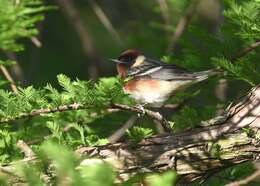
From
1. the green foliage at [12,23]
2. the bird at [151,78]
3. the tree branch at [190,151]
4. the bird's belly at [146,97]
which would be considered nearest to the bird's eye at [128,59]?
the bird at [151,78]

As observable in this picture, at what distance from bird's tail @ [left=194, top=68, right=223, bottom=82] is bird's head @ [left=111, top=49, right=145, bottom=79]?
4.23 feet

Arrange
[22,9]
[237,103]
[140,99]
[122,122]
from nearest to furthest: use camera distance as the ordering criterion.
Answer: [237,103] < [22,9] < [122,122] < [140,99]

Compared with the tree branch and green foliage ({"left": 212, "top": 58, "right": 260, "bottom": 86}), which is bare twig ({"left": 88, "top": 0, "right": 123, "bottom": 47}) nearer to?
green foliage ({"left": 212, "top": 58, "right": 260, "bottom": 86})

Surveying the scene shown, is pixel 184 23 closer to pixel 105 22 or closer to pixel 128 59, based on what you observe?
pixel 128 59

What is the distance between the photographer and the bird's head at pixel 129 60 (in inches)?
241

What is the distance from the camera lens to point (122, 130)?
194 inches

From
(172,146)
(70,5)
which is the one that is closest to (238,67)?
(172,146)

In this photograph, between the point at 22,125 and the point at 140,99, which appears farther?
the point at 140,99

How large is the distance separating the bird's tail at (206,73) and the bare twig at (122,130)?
627 mm

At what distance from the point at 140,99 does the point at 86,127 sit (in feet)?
4.07

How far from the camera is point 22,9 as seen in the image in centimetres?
431

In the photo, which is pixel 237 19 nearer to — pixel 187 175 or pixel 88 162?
pixel 187 175

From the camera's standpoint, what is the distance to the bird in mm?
5363

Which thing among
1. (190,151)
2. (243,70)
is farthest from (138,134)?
(243,70)
